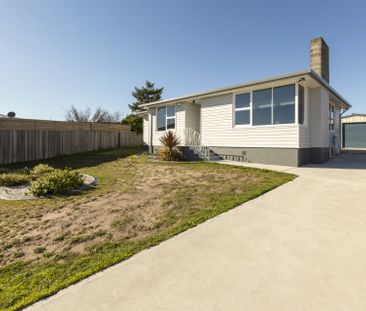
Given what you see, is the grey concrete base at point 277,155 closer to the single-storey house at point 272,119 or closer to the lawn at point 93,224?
the single-storey house at point 272,119

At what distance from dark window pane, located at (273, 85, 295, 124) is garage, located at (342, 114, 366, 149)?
1628 centimetres

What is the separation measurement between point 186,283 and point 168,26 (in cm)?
1395

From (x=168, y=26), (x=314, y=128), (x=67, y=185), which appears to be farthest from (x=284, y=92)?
(x=67, y=185)

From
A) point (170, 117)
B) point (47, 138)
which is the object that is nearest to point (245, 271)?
point (170, 117)

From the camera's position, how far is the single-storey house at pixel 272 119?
32.1 feet

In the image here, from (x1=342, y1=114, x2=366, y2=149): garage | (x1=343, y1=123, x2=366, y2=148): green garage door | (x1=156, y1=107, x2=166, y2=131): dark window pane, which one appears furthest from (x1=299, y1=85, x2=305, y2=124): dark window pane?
(x1=343, y1=123, x2=366, y2=148): green garage door

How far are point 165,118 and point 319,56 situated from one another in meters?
10.1

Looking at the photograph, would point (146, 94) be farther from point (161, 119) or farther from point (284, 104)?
point (284, 104)

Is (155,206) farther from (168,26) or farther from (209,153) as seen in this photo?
(168,26)

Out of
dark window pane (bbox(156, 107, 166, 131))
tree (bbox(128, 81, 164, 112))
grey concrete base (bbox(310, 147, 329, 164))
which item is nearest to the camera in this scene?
grey concrete base (bbox(310, 147, 329, 164))

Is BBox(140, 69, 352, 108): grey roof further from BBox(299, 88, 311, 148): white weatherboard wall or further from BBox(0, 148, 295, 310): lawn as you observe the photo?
Result: BBox(0, 148, 295, 310): lawn

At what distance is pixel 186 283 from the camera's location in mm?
2023

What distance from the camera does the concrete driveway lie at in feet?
5.82

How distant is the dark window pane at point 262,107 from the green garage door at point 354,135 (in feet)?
54.8
